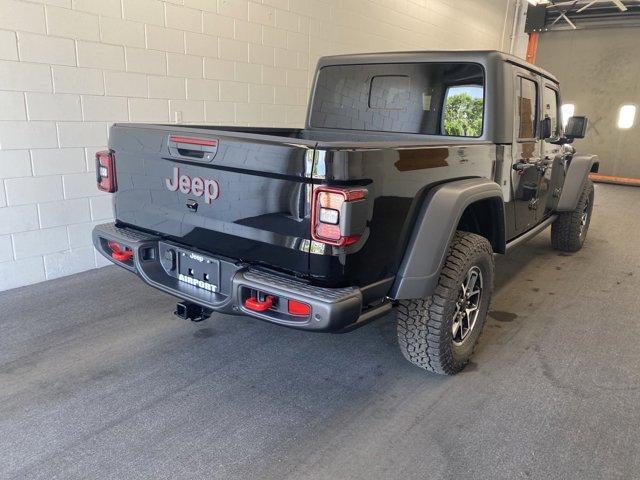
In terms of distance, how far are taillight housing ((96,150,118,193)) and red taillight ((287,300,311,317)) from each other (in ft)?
4.50

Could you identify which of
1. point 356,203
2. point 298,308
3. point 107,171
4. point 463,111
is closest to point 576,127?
point 463,111

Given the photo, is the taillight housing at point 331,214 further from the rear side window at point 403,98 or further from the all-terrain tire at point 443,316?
the rear side window at point 403,98

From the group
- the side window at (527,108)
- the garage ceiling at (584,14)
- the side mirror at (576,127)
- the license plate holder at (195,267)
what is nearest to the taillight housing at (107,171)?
the license plate holder at (195,267)

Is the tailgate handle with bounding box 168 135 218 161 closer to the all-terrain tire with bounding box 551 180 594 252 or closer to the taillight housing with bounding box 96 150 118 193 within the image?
the taillight housing with bounding box 96 150 118 193

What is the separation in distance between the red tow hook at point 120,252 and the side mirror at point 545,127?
3061 mm

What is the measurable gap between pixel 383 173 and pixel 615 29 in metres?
12.5

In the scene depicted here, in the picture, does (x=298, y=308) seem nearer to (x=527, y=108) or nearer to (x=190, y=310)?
(x=190, y=310)

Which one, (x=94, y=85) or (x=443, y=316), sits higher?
(x=94, y=85)

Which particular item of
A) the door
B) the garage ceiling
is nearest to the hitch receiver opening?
the door

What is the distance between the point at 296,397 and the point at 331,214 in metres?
1.12

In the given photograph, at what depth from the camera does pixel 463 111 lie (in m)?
3.04

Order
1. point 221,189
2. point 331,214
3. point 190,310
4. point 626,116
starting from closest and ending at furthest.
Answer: point 331,214 → point 221,189 → point 190,310 → point 626,116

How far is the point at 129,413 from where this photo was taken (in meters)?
2.35

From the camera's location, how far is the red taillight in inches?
76.8
